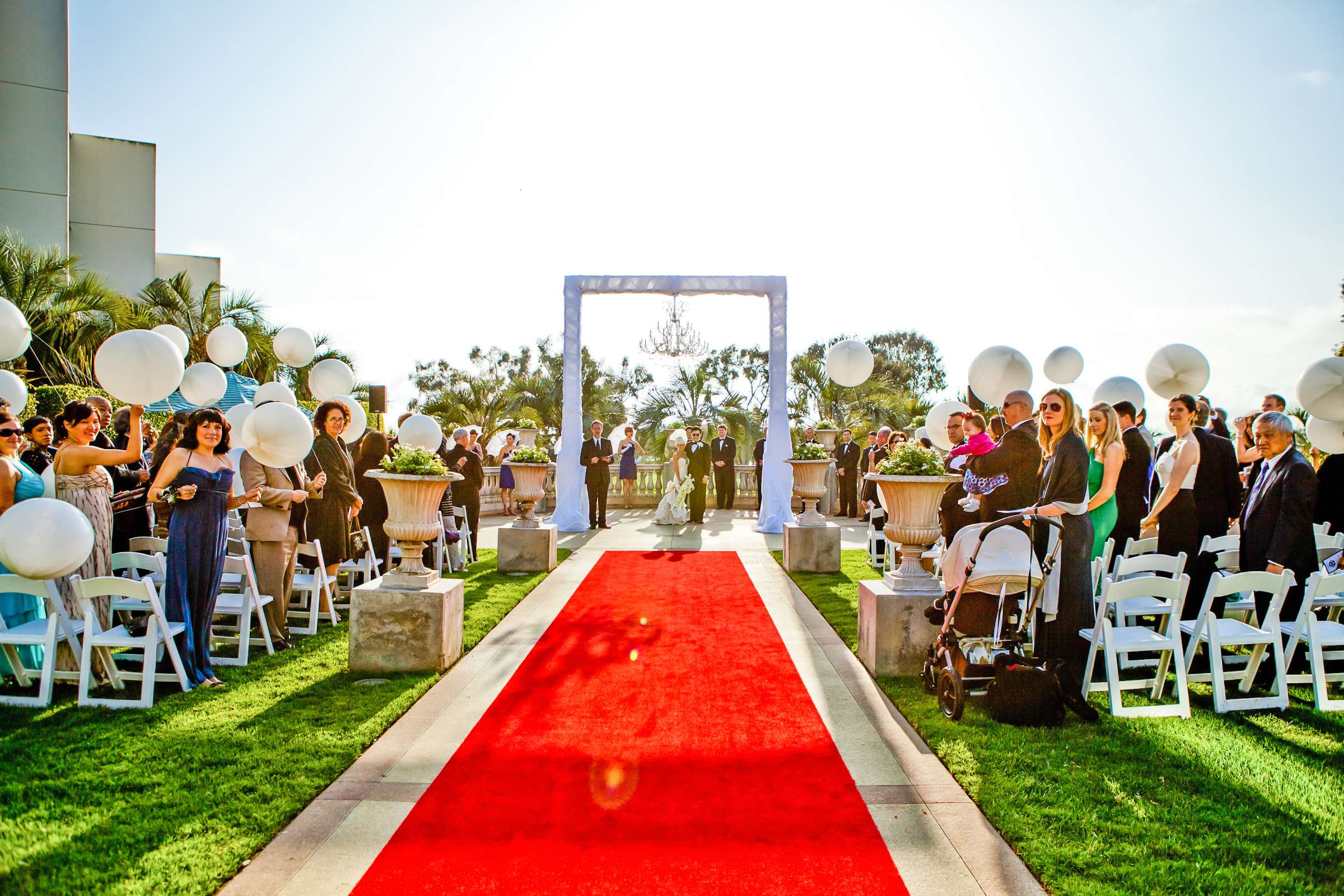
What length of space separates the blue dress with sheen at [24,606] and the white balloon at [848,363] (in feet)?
30.6

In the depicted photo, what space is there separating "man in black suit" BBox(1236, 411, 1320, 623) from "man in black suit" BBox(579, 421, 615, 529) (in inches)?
428

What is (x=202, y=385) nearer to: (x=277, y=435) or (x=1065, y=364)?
(x=277, y=435)

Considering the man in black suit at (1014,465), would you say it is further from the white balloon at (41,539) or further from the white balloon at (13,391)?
the white balloon at (13,391)

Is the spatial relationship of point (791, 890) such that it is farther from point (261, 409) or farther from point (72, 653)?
point (72, 653)

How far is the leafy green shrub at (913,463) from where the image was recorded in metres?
5.99

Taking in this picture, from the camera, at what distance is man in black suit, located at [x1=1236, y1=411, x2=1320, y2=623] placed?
5.66 meters

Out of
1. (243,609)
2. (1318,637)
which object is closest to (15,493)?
(243,609)

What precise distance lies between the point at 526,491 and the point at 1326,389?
331 inches

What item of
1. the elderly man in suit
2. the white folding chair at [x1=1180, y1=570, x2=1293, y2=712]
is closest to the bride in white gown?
the elderly man in suit

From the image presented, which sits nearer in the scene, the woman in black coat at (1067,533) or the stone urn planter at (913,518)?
the woman in black coat at (1067,533)

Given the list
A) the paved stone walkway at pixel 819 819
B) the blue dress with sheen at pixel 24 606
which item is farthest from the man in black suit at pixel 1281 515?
the blue dress with sheen at pixel 24 606

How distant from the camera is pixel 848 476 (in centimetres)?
1792

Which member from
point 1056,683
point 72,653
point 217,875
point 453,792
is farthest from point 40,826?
point 1056,683

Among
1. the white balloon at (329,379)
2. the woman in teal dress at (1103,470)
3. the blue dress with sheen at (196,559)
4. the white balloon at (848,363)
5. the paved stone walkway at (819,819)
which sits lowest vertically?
the paved stone walkway at (819,819)
